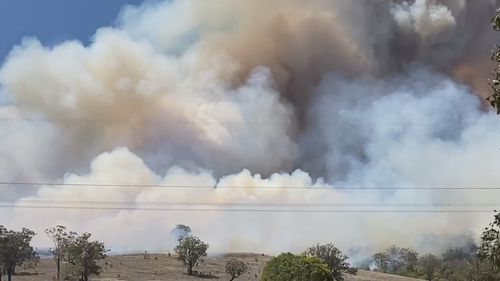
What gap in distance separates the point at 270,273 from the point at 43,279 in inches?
1746

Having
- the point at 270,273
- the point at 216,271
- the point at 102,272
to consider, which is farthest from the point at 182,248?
the point at 270,273

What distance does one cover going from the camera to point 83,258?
299 ft

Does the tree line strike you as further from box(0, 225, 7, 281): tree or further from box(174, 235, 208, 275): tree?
box(174, 235, 208, 275): tree

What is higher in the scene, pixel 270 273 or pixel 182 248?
pixel 182 248

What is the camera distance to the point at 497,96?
60.4 feet

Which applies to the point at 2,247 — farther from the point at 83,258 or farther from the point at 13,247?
the point at 83,258

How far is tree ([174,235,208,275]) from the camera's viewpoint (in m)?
119

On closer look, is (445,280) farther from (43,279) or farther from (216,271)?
(43,279)

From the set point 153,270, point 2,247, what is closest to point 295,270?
point 2,247

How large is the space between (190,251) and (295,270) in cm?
6076

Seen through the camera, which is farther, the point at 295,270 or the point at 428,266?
the point at 428,266

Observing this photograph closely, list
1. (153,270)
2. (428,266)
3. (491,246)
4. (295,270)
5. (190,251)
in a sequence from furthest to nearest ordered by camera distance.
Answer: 1. (428,266)
2. (190,251)
3. (153,270)
4. (295,270)
5. (491,246)

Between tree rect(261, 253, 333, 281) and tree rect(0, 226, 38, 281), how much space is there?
45.8 meters

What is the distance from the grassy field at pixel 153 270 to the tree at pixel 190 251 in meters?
1.88
